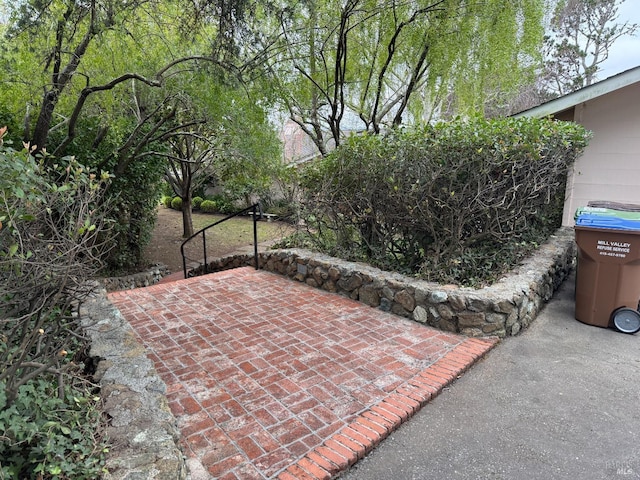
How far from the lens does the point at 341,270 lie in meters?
4.69

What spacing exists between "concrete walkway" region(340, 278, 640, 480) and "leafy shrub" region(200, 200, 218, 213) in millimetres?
13779

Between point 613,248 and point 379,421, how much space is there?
2.84 metres

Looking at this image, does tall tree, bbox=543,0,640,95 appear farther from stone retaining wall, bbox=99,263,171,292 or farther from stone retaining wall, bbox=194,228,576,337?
stone retaining wall, bbox=99,263,171,292

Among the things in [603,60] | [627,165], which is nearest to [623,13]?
[603,60]

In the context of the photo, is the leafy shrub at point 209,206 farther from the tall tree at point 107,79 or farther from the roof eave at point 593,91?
the roof eave at point 593,91

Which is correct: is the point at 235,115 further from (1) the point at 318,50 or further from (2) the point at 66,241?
(2) the point at 66,241

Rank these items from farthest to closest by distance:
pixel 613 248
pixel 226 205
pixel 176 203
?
pixel 176 203 → pixel 226 205 → pixel 613 248

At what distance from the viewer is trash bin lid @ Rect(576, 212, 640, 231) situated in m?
3.46

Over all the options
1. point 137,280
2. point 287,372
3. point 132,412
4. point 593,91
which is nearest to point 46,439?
point 132,412

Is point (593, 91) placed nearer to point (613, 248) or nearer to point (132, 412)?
point (613, 248)

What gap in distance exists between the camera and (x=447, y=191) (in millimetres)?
4102

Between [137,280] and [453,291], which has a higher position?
[453,291]

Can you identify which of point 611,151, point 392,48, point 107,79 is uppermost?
point 392,48

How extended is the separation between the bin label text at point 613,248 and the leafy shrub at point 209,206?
1393 centimetres
